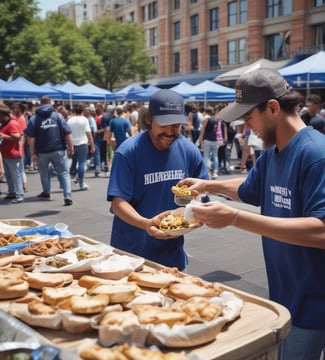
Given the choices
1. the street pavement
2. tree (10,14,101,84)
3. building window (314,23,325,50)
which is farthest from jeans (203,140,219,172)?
building window (314,23,325,50)

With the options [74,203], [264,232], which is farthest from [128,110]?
[264,232]

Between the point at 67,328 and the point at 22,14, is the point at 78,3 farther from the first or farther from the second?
the point at 67,328

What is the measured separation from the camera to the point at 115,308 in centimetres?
176

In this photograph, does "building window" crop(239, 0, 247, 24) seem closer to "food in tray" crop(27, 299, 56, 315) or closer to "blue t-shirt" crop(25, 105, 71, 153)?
"blue t-shirt" crop(25, 105, 71, 153)

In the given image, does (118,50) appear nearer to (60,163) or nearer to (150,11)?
(150,11)

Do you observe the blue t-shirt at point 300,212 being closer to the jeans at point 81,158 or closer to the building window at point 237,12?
the jeans at point 81,158

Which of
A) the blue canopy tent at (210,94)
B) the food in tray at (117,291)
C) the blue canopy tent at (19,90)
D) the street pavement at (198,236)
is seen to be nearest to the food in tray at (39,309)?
the food in tray at (117,291)

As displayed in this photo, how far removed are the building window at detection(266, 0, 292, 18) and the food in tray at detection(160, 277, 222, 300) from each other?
36.2m

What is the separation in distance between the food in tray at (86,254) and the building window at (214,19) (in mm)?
42642

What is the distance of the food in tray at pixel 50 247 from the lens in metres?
2.58

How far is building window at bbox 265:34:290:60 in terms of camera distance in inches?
1375

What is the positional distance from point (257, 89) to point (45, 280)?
129 centimetres

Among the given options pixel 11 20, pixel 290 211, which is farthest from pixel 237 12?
pixel 290 211

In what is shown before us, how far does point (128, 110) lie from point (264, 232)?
594 inches
